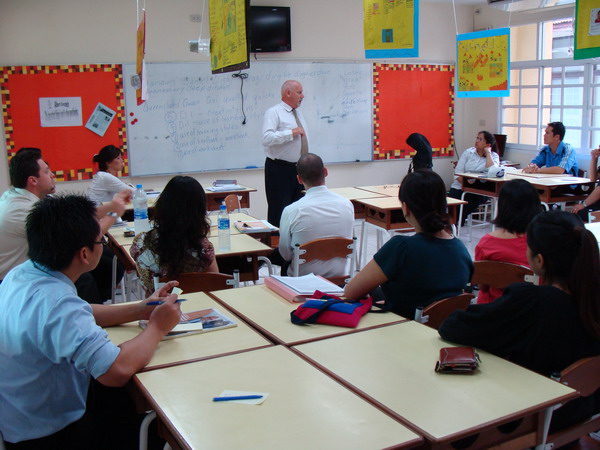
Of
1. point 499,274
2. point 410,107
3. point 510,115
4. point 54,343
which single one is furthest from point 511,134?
point 54,343

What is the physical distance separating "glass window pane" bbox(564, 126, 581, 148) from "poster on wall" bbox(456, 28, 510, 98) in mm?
2654

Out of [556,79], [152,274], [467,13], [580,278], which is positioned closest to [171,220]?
[152,274]

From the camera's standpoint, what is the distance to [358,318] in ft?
7.10

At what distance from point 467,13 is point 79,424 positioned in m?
8.73

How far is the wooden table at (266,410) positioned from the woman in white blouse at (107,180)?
3.88 metres

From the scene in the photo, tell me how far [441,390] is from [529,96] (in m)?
7.97

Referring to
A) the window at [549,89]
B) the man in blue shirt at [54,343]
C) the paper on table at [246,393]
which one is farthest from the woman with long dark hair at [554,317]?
the window at [549,89]

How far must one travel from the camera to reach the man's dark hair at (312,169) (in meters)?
3.91

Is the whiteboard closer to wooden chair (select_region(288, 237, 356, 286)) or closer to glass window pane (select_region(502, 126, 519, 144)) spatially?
glass window pane (select_region(502, 126, 519, 144))

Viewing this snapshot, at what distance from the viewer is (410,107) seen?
8.78 m

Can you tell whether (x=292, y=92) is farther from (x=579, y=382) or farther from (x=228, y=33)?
(x=579, y=382)

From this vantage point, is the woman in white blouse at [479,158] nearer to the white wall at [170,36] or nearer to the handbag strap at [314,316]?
the white wall at [170,36]

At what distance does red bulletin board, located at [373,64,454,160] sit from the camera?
857cm

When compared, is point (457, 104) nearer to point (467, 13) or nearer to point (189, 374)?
point (467, 13)
